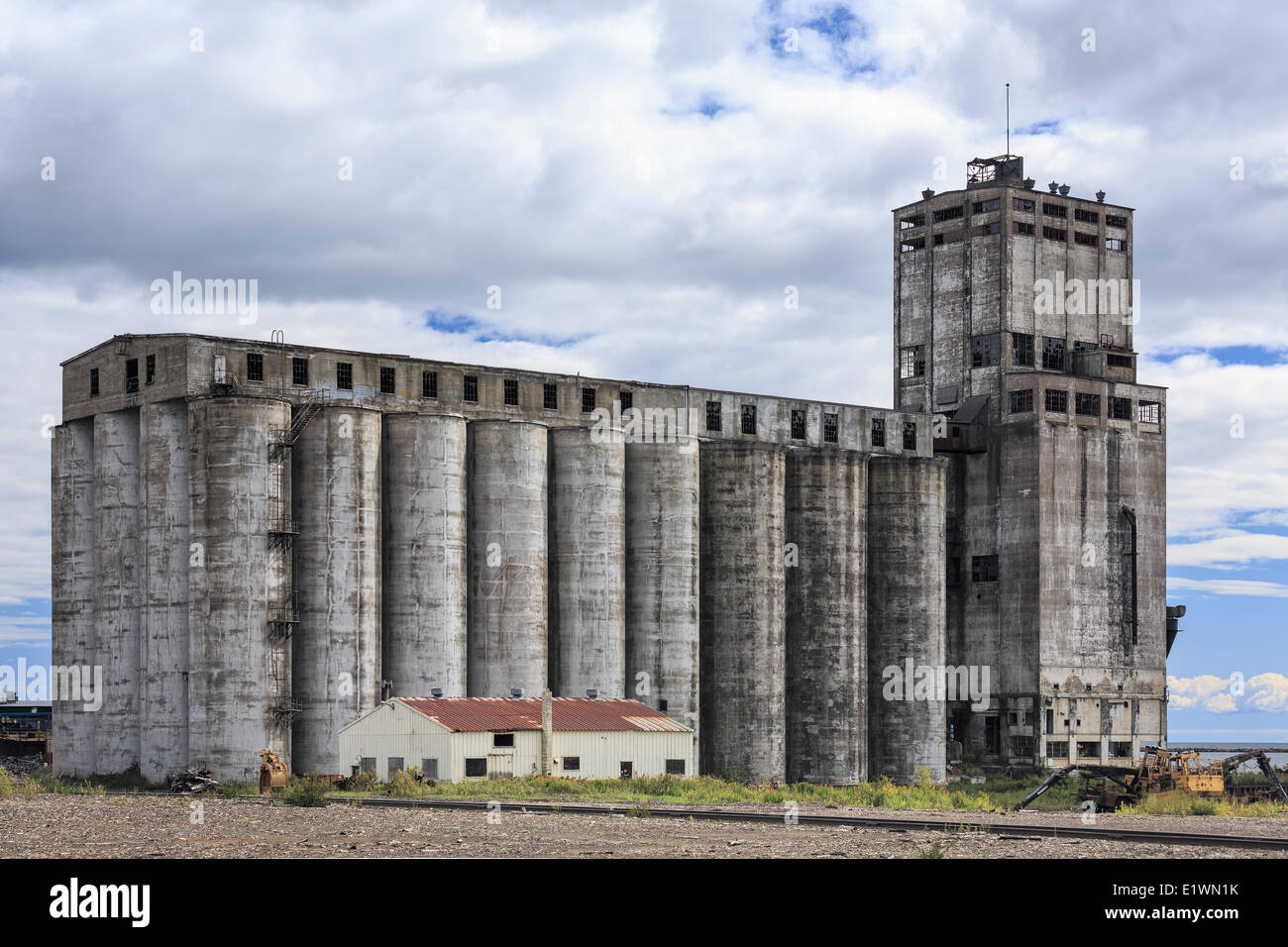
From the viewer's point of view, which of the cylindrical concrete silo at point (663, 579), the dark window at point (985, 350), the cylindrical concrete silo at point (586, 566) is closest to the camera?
the cylindrical concrete silo at point (586, 566)

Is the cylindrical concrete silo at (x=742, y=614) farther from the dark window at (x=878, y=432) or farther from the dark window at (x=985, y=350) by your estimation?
the dark window at (x=985, y=350)

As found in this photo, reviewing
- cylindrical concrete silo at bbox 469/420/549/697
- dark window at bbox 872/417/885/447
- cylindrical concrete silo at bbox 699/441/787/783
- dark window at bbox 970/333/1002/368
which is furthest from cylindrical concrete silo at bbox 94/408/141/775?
dark window at bbox 970/333/1002/368

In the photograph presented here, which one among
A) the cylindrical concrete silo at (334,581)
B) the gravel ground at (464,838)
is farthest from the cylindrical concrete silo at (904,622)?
the gravel ground at (464,838)

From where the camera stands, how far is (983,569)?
10200cm

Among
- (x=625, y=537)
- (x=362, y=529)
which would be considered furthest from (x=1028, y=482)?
(x=362, y=529)

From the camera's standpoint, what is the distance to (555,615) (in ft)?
248

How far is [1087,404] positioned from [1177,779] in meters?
45.2

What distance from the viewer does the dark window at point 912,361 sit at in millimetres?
110688

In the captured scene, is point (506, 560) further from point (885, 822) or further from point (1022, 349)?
point (1022, 349)

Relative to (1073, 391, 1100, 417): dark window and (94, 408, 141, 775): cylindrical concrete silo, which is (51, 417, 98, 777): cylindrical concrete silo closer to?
(94, 408, 141, 775): cylindrical concrete silo

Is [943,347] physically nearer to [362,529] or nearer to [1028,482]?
[1028,482]

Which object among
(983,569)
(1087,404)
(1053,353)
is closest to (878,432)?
(983,569)

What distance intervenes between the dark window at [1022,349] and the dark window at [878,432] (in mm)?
17895
